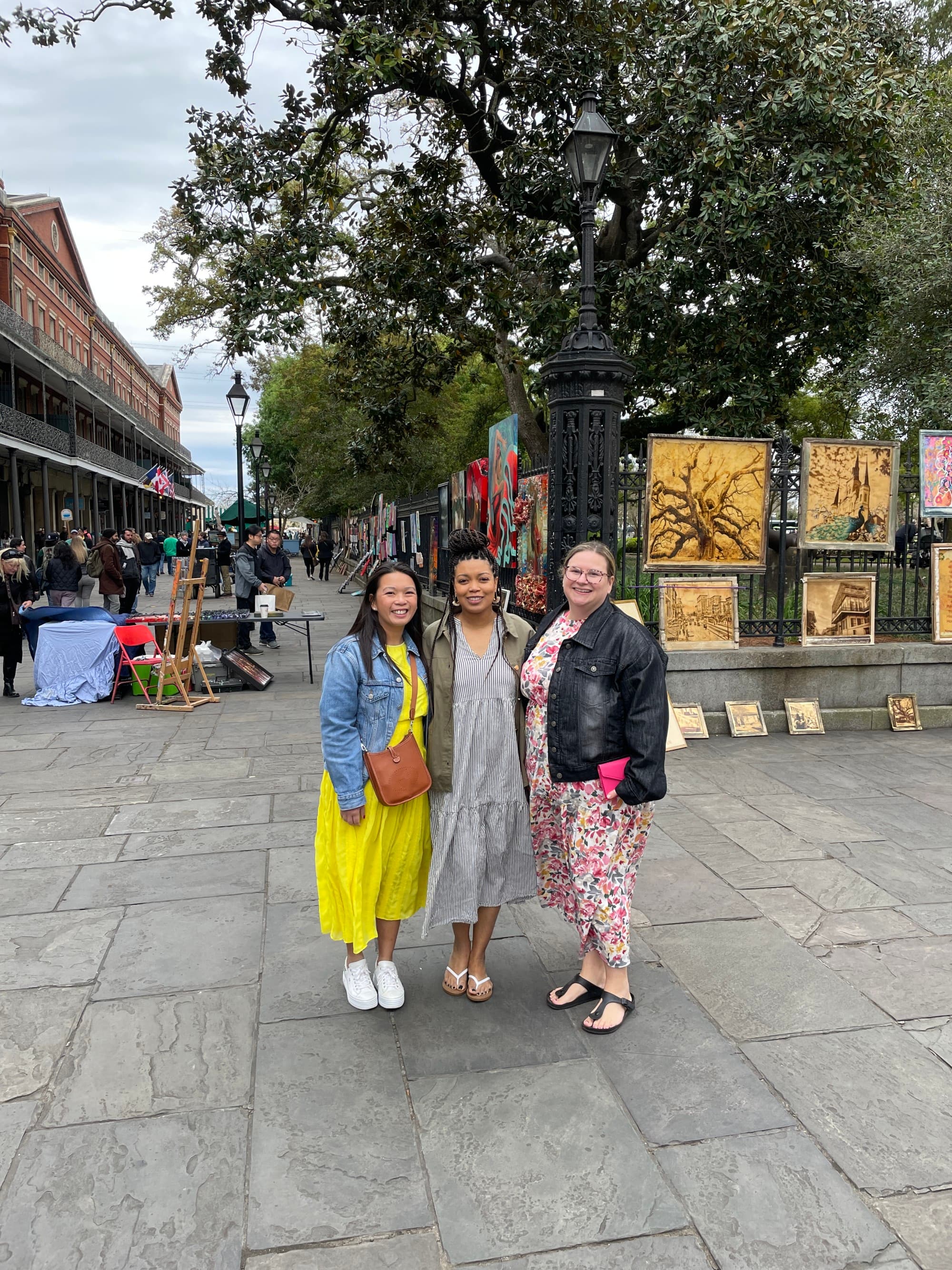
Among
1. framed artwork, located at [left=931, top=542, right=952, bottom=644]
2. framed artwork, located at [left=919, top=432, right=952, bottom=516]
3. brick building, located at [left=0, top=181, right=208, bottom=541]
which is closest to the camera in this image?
framed artwork, located at [left=919, top=432, right=952, bottom=516]

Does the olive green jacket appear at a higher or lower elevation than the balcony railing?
lower

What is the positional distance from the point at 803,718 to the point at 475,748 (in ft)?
18.0

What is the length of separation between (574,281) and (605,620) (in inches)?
396

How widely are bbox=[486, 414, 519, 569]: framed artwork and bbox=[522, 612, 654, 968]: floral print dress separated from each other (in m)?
5.62

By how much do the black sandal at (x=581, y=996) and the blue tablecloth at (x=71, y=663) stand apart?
756 cm

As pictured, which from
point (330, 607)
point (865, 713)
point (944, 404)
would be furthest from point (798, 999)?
point (330, 607)

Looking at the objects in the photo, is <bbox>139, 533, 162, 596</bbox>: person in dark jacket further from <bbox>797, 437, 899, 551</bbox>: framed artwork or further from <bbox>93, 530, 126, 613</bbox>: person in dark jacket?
<bbox>797, 437, 899, 551</bbox>: framed artwork

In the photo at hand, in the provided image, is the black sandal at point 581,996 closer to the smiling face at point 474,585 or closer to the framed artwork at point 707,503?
the smiling face at point 474,585

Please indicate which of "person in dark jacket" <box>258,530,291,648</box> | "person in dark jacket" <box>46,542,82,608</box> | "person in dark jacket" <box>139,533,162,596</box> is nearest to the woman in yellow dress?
"person in dark jacket" <box>258,530,291,648</box>

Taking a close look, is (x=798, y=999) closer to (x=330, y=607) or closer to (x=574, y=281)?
(x=574, y=281)

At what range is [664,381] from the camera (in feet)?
36.6

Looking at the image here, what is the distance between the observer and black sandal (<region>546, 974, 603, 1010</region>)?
3.34 m

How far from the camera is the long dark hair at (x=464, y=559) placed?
310 cm

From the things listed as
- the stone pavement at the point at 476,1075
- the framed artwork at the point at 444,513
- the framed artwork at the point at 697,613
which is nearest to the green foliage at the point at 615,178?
the framed artwork at the point at 444,513
